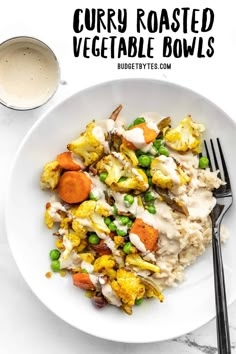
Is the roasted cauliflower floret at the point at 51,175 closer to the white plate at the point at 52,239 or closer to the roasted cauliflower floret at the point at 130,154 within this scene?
the white plate at the point at 52,239

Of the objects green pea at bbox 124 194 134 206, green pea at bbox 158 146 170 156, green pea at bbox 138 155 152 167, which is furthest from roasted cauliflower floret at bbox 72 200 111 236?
green pea at bbox 158 146 170 156

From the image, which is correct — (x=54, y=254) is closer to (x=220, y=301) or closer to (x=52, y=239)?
(x=52, y=239)

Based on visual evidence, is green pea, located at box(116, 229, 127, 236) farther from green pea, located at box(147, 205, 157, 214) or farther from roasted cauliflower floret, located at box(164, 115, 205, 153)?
roasted cauliflower floret, located at box(164, 115, 205, 153)

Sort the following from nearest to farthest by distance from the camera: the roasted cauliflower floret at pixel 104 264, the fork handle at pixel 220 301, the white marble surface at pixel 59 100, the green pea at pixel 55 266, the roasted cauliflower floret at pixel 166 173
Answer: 1. the fork handle at pixel 220 301
2. the roasted cauliflower floret at pixel 166 173
3. the roasted cauliflower floret at pixel 104 264
4. the green pea at pixel 55 266
5. the white marble surface at pixel 59 100

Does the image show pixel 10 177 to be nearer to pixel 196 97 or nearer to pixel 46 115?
pixel 46 115

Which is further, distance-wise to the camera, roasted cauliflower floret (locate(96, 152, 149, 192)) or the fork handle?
roasted cauliflower floret (locate(96, 152, 149, 192))

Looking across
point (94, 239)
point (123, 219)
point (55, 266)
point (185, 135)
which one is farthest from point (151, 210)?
point (55, 266)

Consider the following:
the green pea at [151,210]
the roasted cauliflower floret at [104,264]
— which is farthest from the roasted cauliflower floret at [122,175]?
the roasted cauliflower floret at [104,264]

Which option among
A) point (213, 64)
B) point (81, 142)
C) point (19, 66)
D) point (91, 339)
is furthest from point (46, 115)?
point (91, 339)
